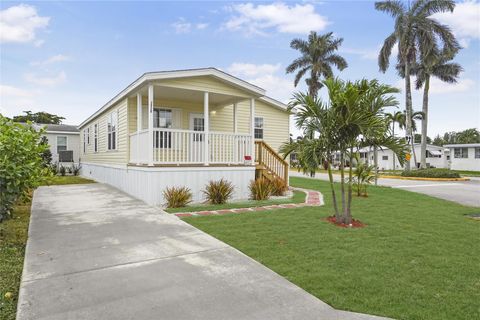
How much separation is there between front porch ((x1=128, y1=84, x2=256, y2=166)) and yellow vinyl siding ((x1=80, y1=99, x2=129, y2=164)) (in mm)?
468

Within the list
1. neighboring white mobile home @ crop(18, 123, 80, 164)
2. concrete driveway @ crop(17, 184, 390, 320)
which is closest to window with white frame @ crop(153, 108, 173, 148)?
concrete driveway @ crop(17, 184, 390, 320)

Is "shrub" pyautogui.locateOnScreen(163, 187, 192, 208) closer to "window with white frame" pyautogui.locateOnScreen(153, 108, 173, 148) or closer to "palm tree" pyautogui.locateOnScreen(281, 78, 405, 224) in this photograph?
"palm tree" pyautogui.locateOnScreen(281, 78, 405, 224)

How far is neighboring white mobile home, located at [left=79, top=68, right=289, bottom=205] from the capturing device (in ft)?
29.8

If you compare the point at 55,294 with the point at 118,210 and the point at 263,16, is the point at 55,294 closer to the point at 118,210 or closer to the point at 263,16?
the point at 118,210

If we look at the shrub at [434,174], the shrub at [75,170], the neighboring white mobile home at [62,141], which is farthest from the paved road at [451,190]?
the neighboring white mobile home at [62,141]

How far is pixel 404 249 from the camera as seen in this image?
469cm

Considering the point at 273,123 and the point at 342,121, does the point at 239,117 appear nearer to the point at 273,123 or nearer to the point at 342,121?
the point at 273,123

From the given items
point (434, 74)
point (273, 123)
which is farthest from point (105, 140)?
point (434, 74)

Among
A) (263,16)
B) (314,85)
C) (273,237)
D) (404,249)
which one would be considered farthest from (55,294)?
(314,85)

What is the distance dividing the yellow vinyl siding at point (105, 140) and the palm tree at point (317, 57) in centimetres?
2147

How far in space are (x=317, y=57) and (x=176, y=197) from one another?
90.9 ft

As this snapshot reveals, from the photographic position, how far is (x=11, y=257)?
169 inches

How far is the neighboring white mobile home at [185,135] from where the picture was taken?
9094mm

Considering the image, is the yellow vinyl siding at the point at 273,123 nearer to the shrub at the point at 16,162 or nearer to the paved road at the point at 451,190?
the paved road at the point at 451,190
